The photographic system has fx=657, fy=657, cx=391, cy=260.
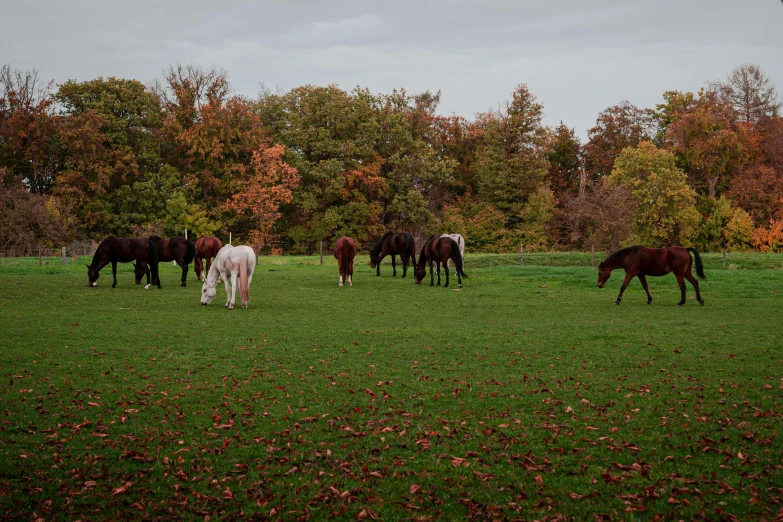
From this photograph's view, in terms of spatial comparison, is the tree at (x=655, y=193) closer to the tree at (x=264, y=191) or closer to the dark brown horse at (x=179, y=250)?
the tree at (x=264, y=191)

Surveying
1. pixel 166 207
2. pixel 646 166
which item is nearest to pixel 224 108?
pixel 166 207

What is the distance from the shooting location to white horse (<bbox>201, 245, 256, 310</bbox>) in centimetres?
1555

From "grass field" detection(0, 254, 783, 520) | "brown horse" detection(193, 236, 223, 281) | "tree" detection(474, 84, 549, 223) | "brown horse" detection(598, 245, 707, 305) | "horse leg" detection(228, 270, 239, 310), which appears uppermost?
"tree" detection(474, 84, 549, 223)

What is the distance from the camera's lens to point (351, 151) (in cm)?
4938

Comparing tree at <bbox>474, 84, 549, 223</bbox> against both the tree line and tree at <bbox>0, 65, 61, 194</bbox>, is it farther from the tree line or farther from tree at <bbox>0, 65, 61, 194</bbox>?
tree at <bbox>0, 65, 61, 194</bbox>

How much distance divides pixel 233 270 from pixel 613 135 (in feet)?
166

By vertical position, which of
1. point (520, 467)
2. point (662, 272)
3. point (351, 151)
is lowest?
point (520, 467)

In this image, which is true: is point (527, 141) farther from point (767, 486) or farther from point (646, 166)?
point (767, 486)

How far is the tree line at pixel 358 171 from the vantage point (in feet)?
148

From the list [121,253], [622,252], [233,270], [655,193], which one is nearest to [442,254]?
[622,252]

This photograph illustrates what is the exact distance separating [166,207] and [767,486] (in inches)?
1777

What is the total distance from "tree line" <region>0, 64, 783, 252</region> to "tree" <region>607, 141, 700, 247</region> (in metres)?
0.12

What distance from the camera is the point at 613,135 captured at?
5894 cm

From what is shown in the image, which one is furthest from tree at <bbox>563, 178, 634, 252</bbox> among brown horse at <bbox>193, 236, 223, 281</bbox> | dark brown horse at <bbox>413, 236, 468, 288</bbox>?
brown horse at <bbox>193, 236, 223, 281</bbox>
